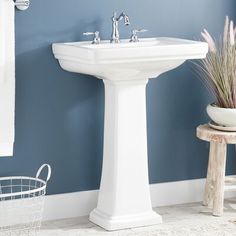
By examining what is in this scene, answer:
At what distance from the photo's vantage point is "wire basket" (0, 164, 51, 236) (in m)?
3.58

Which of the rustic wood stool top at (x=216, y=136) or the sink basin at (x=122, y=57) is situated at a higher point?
the sink basin at (x=122, y=57)

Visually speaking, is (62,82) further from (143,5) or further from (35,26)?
(143,5)

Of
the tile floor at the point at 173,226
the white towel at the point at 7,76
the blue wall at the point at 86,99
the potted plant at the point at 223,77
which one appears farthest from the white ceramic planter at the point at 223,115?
the white towel at the point at 7,76

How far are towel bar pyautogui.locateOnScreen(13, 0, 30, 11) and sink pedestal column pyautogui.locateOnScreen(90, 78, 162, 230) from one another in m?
0.54

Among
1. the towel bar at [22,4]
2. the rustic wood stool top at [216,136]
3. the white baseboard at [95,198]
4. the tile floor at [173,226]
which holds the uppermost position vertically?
the towel bar at [22,4]

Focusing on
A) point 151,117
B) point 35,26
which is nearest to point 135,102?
point 151,117

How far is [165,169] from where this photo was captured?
13.6 feet

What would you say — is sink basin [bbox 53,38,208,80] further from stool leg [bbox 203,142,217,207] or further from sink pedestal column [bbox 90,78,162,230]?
stool leg [bbox 203,142,217,207]

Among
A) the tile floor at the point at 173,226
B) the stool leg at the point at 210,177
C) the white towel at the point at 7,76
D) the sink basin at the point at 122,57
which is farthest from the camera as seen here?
the stool leg at the point at 210,177

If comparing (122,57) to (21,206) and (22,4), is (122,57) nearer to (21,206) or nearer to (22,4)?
(22,4)

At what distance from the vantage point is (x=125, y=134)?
3684 millimetres

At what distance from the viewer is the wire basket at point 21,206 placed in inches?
141

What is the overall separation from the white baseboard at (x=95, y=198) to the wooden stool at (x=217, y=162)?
229mm

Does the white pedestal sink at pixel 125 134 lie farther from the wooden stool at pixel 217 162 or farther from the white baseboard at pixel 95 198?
the wooden stool at pixel 217 162
